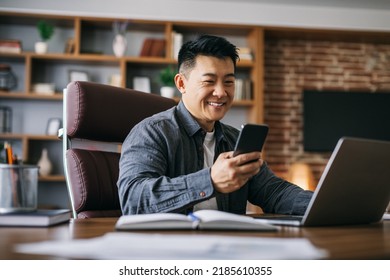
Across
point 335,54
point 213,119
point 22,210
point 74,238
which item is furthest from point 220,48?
point 335,54

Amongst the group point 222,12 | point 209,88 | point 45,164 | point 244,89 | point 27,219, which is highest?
point 222,12

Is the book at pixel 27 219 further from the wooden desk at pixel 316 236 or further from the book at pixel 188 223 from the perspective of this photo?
the book at pixel 188 223

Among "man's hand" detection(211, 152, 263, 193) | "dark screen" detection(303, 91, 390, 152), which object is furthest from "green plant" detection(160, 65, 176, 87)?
"man's hand" detection(211, 152, 263, 193)

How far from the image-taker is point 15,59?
14.0ft

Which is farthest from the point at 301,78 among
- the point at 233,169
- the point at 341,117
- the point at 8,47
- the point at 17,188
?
the point at 17,188

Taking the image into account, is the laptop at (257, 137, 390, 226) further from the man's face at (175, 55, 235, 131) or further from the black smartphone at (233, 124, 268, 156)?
the man's face at (175, 55, 235, 131)

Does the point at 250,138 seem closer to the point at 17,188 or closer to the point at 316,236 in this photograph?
the point at 316,236

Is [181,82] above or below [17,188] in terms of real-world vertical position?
above

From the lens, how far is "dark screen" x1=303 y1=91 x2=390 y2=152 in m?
4.66

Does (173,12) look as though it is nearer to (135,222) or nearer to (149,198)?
(149,198)

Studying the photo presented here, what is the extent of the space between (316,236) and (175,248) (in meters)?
0.26

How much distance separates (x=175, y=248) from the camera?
0.63 metres
